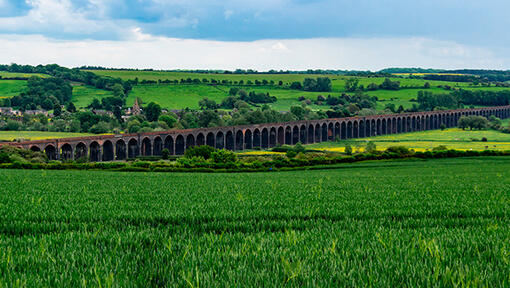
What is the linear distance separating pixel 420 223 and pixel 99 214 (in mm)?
8555

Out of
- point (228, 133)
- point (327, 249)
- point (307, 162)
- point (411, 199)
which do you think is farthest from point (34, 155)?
point (327, 249)

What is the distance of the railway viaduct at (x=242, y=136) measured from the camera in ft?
271

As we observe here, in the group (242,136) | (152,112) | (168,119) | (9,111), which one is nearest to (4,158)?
(242,136)

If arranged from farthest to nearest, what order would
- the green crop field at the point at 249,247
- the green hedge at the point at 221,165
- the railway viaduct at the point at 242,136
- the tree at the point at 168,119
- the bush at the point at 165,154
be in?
the tree at the point at 168,119, the bush at the point at 165,154, the railway viaduct at the point at 242,136, the green hedge at the point at 221,165, the green crop field at the point at 249,247

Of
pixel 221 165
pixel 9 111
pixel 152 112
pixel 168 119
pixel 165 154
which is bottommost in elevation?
pixel 165 154

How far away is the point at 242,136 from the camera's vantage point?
391 ft

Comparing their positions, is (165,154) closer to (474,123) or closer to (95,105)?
(95,105)

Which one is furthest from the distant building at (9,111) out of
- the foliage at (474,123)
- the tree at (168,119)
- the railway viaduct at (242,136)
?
the foliage at (474,123)

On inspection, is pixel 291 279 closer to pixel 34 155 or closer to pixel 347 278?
pixel 347 278

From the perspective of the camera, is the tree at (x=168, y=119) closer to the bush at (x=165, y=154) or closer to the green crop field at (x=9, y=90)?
the bush at (x=165, y=154)

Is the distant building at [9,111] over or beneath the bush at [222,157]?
over

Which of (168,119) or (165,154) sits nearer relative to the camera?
(165,154)

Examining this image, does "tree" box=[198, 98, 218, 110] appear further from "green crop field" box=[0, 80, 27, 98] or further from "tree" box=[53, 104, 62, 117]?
"green crop field" box=[0, 80, 27, 98]

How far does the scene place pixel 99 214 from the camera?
13.0 meters
